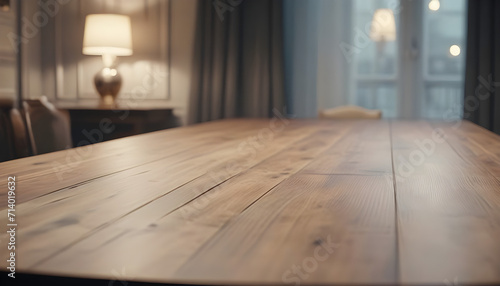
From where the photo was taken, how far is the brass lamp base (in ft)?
13.3

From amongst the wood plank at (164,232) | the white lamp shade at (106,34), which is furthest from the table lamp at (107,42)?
the wood plank at (164,232)

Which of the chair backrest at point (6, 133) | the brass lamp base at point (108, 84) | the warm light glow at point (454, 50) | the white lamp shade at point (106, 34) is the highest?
the white lamp shade at point (106, 34)

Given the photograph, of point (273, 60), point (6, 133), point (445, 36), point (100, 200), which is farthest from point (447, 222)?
point (445, 36)

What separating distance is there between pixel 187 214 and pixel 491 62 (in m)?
3.56

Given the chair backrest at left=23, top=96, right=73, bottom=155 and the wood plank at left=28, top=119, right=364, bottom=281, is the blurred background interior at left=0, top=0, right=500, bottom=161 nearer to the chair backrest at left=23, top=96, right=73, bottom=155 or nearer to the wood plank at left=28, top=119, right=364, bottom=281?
the chair backrest at left=23, top=96, right=73, bottom=155

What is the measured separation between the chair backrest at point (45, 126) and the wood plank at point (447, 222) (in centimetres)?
145

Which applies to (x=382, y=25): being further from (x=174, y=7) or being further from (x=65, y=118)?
(x=65, y=118)

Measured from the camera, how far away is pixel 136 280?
509mm

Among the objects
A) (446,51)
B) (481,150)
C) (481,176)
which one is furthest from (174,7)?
(481,176)

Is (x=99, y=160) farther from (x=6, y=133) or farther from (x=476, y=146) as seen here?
(x=6, y=133)

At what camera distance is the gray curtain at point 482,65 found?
150 inches

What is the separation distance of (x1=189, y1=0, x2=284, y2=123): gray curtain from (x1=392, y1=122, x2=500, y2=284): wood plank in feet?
9.52

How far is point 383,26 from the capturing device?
13.4 feet

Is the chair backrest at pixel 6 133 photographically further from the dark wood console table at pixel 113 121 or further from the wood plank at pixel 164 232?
the wood plank at pixel 164 232
